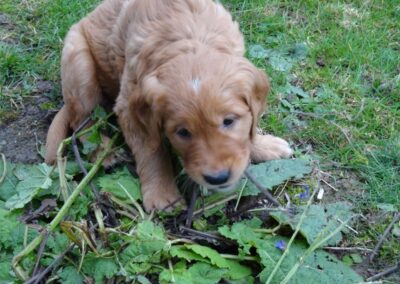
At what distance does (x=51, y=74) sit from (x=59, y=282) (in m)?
1.97

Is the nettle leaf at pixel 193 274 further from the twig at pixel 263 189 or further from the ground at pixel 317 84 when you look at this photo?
the ground at pixel 317 84

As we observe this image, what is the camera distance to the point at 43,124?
13.7 ft

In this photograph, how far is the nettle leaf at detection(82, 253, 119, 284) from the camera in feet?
9.59

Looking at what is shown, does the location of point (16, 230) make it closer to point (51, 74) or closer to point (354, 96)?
point (51, 74)

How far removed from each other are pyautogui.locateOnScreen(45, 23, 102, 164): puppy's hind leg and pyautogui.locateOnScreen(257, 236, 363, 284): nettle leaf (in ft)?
5.12

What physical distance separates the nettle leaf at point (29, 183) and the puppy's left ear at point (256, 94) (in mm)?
1219

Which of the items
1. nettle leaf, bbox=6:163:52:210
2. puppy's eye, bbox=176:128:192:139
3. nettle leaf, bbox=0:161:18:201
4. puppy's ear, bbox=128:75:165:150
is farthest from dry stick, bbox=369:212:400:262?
nettle leaf, bbox=0:161:18:201

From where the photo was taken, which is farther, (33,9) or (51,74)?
(33,9)

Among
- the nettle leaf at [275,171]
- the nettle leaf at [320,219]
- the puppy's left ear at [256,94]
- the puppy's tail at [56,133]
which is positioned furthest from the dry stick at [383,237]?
the puppy's tail at [56,133]

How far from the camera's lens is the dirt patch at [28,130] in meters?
3.93

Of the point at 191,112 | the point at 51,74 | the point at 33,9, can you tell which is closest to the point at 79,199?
the point at 191,112

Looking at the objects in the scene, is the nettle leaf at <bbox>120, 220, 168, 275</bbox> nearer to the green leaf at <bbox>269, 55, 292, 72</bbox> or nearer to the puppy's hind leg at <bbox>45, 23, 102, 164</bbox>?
the puppy's hind leg at <bbox>45, 23, 102, 164</bbox>

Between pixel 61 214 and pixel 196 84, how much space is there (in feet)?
3.39

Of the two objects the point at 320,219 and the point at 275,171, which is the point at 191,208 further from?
the point at 320,219
